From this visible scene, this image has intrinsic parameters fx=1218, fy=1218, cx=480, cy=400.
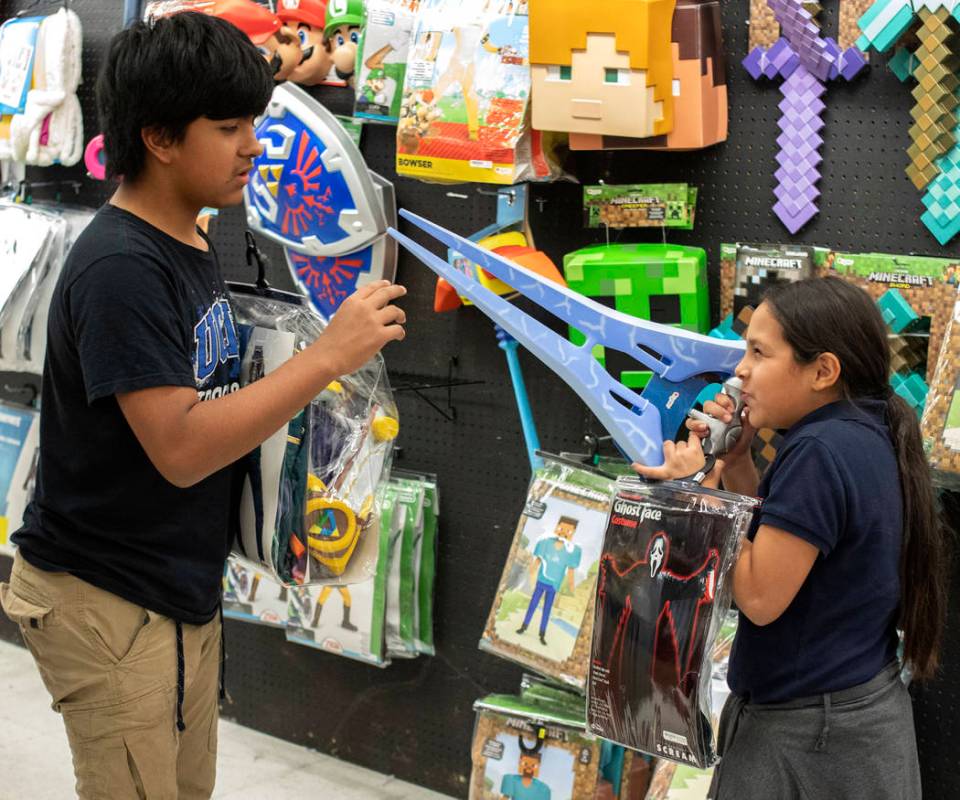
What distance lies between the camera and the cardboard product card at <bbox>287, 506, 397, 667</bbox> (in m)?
2.81

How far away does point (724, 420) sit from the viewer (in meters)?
1.67

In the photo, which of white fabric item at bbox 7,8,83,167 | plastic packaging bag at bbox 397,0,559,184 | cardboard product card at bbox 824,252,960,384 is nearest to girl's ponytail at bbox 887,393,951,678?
cardboard product card at bbox 824,252,960,384

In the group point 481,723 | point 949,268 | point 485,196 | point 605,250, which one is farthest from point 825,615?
point 485,196

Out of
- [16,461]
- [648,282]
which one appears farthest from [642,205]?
[16,461]

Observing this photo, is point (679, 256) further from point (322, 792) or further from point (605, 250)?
point (322, 792)

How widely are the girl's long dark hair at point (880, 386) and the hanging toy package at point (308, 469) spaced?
27.9 inches

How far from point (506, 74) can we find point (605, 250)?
1.27 feet

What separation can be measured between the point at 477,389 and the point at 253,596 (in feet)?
2.65

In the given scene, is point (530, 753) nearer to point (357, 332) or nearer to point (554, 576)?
point (554, 576)

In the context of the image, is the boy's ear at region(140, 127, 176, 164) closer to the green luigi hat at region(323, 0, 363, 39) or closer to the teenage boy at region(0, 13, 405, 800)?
the teenage boy at region(0, 13, 405, 800)

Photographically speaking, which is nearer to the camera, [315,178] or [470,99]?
[470,99]

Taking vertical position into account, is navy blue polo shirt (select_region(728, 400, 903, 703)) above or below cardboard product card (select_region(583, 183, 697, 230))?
below

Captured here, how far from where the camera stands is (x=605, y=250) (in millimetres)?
2328

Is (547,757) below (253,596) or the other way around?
below
